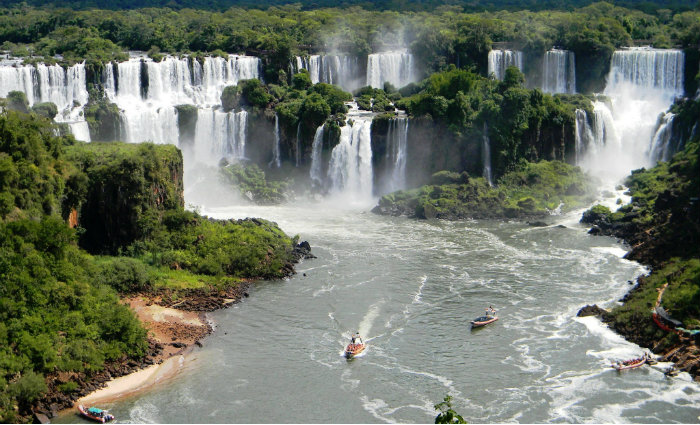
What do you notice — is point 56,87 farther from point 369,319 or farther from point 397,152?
point 369,319

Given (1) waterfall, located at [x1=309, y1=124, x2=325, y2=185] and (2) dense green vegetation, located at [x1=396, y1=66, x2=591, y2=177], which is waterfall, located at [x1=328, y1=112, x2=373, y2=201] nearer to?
(1) waterfall, located at [x1=309, y1=124, x2=325, y2=185]

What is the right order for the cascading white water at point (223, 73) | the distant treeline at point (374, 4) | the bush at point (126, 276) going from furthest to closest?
the distant treeline at point (374, 4), the cascading white water at point (223, 73), the bush at point (126, 276)

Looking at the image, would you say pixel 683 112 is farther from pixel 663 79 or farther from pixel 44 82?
pixel 44 82

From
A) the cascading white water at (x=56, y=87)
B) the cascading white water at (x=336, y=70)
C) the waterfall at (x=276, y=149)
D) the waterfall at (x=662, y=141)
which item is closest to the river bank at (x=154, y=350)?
the waterfall at (x=276, y=149)

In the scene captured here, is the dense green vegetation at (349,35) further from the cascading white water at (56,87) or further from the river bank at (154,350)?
the river bank at (154,350)

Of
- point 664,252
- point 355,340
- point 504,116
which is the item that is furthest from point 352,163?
point 355,340

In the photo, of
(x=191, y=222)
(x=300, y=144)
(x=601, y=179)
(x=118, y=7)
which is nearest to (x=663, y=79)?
(x=601, y=179)

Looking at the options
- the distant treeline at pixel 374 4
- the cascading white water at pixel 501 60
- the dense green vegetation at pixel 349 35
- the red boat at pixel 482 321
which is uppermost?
the distant treeline at pixel 374 4

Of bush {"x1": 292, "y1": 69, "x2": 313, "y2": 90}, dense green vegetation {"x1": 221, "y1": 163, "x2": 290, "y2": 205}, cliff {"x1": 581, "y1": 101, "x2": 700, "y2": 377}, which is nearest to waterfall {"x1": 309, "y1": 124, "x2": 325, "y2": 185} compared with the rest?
dense green vegetation {"x1": 221, "y1": 163, "x2": 290, "y2": 205}
